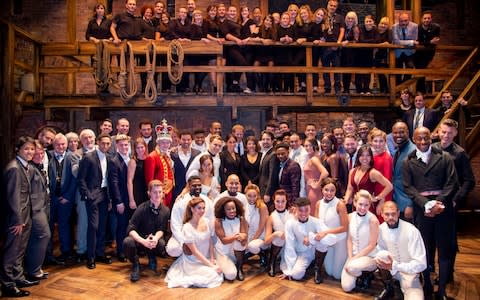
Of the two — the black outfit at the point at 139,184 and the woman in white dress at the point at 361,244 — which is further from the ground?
the black outfit at the point at 139,184

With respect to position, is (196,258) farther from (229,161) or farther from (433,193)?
(433,193)

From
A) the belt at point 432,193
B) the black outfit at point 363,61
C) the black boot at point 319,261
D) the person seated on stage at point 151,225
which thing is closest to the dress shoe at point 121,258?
the person seated on stage at point 151,225

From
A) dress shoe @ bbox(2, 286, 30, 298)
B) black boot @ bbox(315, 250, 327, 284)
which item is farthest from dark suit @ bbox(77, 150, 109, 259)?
black boot @ bbox(315, 250, 327, 284)

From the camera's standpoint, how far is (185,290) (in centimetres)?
457

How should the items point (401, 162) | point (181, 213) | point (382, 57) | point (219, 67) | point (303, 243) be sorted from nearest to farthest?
point (401, 162) < point (303, 243) < point (181, 213) < point (219, 67) < point (382, 57)

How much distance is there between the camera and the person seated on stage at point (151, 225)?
199 inches

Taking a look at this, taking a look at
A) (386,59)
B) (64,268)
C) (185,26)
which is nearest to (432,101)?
(386,59)

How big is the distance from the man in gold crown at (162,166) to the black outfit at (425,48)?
5243 millimetres

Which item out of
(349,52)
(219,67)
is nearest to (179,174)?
(219,67)

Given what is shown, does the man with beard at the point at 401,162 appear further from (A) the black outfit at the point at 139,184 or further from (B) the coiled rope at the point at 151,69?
(B) the coiled rope at the point at 151,69

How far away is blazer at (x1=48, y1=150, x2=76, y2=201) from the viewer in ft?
17.9

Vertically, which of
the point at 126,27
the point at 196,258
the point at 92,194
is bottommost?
the point at 196,258

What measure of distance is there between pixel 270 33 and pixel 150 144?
10.3 ft

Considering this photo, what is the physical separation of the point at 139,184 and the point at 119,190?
254 millimetres
